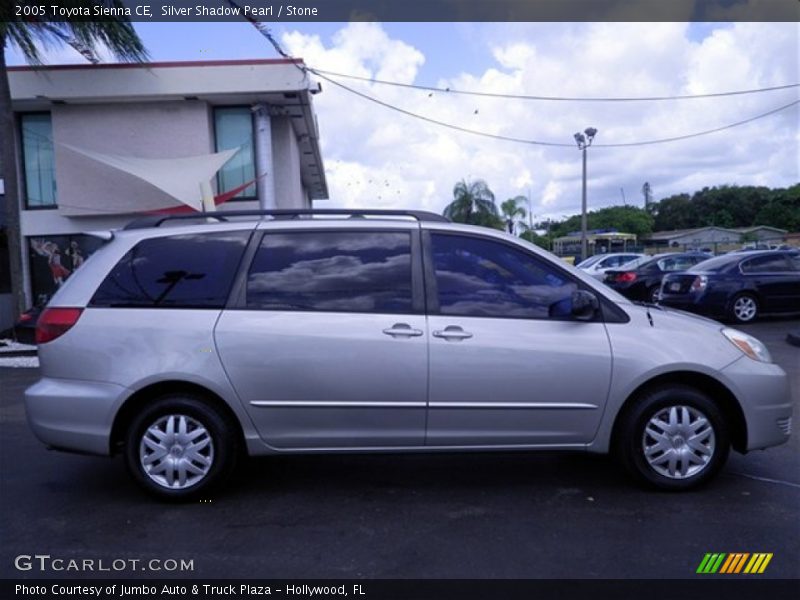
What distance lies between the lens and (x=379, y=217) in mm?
4523

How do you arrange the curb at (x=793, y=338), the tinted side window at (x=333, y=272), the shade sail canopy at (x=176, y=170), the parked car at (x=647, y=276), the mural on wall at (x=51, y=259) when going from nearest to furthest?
1. the tinted side window at (x=333, y=272)
2. the curb at (x=793, y=338)
3. the shade sail canopy at (x=176, y=170)
4. the mural on wall at (x=51, y=259)
5. the parked car at (x=647, y=276)

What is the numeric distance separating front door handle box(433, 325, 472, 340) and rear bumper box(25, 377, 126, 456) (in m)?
1.98

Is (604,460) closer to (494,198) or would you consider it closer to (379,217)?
(379,217)

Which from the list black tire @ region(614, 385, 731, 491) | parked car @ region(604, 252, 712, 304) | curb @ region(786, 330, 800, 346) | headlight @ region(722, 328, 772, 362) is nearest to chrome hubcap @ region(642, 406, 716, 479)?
black tire @ region(614, 385, 731, 491)

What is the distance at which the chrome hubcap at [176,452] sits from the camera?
13.2 feet

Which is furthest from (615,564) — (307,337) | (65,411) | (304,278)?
(65,411)

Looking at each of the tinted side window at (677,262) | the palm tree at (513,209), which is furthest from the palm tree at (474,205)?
the tinted side window at (677,262)

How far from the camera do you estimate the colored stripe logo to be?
10.6 feet

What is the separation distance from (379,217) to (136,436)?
2.12 meters

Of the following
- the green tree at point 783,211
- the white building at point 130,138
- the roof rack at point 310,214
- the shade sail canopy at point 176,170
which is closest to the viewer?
the roof rack at point 310,214

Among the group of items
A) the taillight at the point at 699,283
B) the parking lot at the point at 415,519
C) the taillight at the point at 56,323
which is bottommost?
the parking lot at the point at 415,519

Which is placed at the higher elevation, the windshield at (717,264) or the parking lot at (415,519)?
the windshield at (717,264)

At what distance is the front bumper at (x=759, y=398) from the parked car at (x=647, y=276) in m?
10.7
